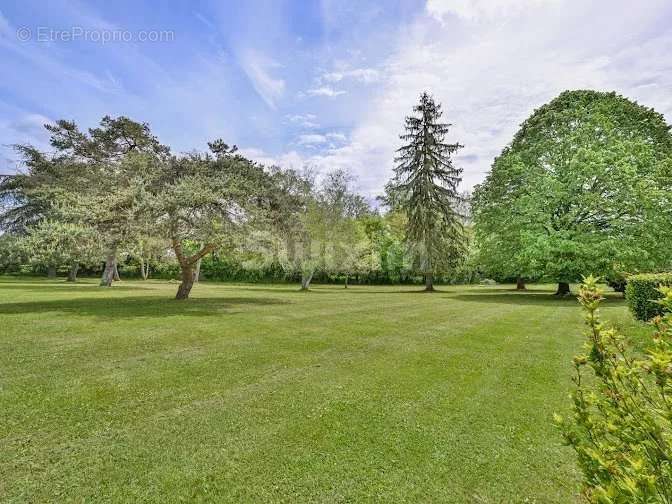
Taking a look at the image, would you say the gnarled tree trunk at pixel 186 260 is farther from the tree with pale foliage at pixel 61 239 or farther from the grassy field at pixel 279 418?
the grassy field at pixel 279 418

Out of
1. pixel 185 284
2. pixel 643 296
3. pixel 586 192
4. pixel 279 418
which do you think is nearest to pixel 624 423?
pixel 279 418

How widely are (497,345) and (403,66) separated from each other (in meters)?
9.78

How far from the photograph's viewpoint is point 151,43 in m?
11.4

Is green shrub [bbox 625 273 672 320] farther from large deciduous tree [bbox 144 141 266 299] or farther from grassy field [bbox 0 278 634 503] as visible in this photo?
large deciduous tree [bbox 144 141 266 299]

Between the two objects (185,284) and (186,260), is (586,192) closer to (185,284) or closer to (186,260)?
(186,260)

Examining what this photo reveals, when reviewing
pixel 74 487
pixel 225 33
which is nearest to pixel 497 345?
pixel 74 487

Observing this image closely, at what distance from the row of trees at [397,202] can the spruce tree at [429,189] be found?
107mm

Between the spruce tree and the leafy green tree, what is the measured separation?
759cm

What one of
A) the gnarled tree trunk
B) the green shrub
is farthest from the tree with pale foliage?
the green shrub

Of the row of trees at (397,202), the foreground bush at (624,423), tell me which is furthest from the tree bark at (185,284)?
the foreground bush at (624,423)

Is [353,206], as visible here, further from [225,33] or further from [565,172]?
[225,33]

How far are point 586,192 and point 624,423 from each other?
2279 cm

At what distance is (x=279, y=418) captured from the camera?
4547mm

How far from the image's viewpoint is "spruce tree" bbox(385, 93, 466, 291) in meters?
31.0
